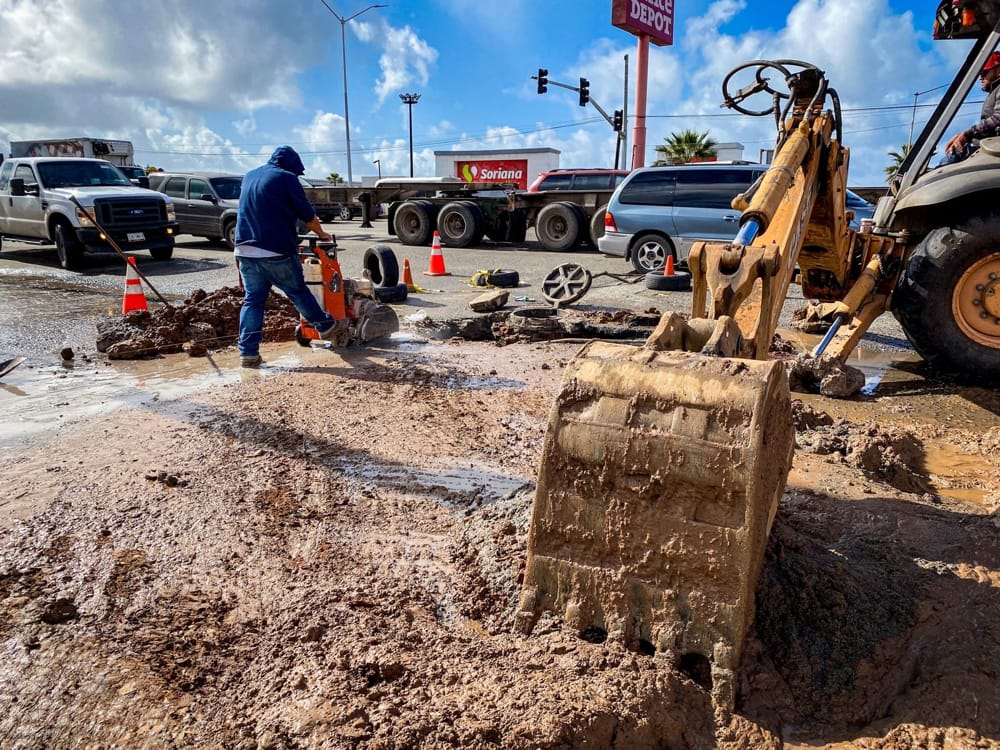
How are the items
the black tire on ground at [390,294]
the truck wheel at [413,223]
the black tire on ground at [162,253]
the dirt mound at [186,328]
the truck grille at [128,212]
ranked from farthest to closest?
1. the truck wheel at [413,223]
2. the black tire on ground at [162,253]
3. the truck grille at [128,212]
4. the black tire on ground at [390,294]
5. the dirt mound at [186,328]

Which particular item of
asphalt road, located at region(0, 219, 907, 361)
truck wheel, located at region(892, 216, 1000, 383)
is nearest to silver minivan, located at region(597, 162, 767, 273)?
asphalt road, located at region(0, 219, 907, 361)

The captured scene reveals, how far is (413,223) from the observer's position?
719 inches

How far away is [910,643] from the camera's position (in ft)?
8.16

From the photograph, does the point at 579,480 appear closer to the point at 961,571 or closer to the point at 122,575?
the point at 961,571

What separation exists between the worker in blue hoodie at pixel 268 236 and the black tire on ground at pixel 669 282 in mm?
5469

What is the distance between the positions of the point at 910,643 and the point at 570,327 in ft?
18.0

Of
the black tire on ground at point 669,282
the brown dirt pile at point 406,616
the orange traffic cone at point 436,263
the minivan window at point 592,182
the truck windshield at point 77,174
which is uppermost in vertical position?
the minivan window at point 592,182

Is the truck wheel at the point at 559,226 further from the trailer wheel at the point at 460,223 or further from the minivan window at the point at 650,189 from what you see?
the minivan window at the point at 650,189

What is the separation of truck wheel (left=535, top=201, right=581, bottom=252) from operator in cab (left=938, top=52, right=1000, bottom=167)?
10.5m

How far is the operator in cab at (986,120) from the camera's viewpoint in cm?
555

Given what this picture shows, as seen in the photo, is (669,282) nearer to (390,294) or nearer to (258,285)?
(390,294)

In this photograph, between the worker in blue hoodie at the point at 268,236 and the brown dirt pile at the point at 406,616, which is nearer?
the brown dirt pile at the point at 406,616

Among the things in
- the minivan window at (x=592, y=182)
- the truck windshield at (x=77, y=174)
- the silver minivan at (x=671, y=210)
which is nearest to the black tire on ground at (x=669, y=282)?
the silver minivan at (x=671, y=210)

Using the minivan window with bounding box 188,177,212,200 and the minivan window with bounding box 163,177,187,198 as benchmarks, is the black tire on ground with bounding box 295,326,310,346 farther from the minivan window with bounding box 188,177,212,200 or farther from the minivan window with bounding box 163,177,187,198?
the minivan window with bounding box 163,177,187,198
